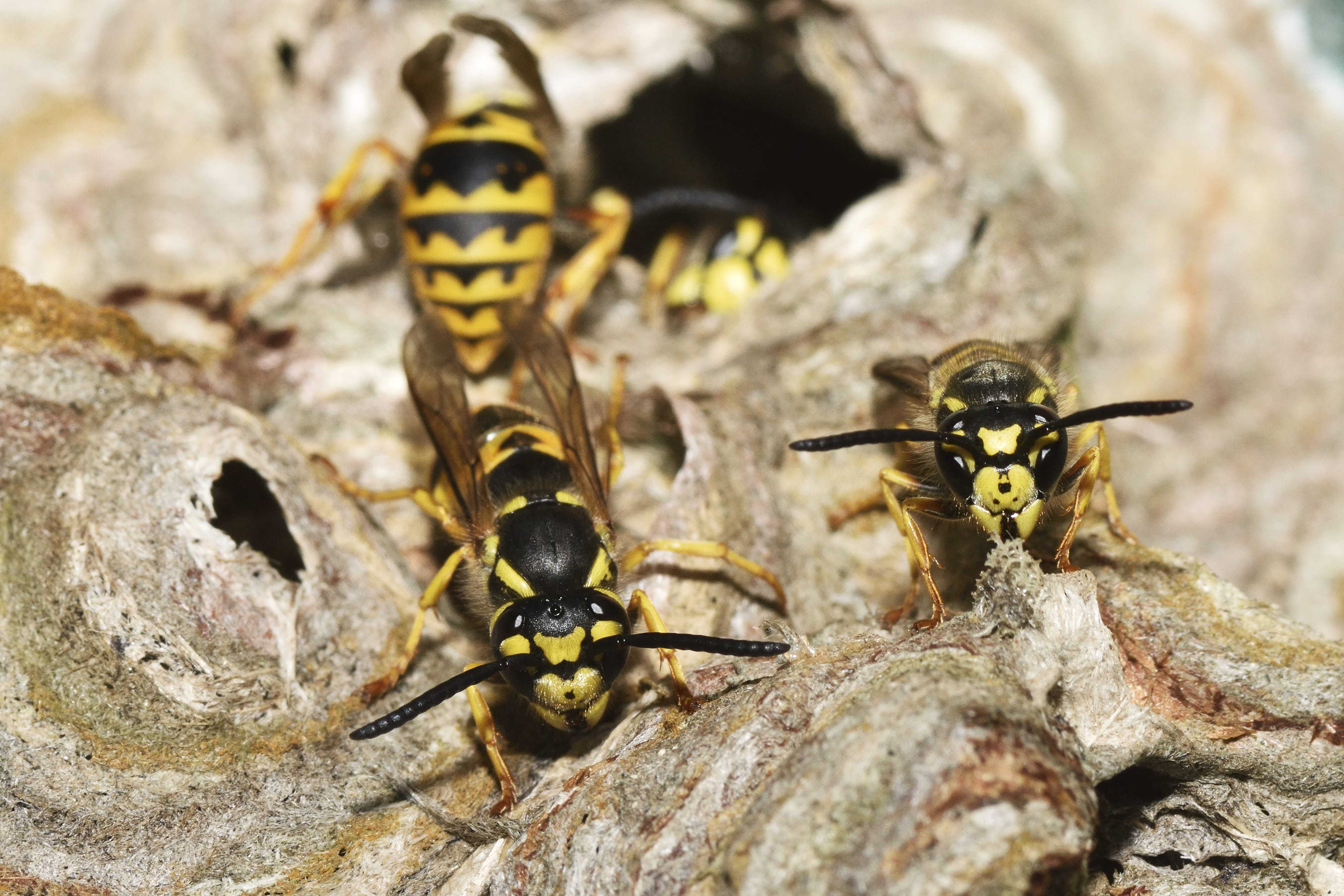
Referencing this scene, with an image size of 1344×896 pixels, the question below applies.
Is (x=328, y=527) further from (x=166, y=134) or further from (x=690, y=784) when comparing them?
(x=166, y=134)

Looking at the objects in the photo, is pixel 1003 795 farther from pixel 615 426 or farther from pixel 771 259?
pixel 771 259

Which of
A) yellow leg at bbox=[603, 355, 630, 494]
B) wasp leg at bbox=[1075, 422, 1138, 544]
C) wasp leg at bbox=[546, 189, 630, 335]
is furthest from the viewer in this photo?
wasp leg at bbox=[546, 189, 630, 335]

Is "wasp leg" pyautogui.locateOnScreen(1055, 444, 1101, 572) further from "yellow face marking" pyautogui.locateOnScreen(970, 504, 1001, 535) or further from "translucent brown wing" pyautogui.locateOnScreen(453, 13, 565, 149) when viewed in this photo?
"translucent brown wing" pyautogui.locateOnScreen(453, 13, 565, 149)

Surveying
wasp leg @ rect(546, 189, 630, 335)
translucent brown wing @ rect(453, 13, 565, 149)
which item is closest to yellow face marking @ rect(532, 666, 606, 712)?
wasp leg @ rect(546, 189, 630, 335)

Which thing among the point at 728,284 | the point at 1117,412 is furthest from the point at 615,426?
the point at 1117,412

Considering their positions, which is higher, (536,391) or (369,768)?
(536,391)

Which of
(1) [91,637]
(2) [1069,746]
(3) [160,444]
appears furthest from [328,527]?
(2) [1069,746]

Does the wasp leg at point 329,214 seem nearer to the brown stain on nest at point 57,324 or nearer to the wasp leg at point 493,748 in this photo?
the brown stain on nest at point 57,324
